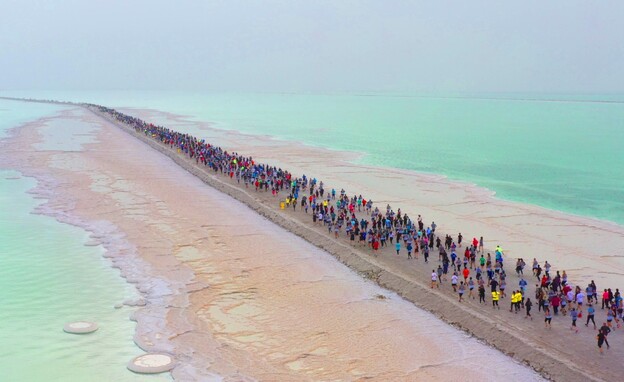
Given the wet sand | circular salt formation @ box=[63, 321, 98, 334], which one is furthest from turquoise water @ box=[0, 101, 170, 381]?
the wet sand

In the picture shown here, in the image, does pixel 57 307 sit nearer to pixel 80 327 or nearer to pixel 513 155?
pixel 80 327

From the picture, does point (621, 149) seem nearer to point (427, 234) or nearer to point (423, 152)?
point (423, 152)

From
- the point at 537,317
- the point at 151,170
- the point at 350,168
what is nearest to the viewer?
the point at 537,317

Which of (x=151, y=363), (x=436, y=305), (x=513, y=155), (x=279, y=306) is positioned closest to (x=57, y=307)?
(x=151, y=363)

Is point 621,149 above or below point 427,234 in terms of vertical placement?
above

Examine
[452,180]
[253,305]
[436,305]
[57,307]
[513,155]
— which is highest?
[513,155]

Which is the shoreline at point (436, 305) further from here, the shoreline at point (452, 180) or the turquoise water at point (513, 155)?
the turquoise water at point (513, 155)

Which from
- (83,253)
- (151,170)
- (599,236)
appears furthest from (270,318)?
(151,170)
